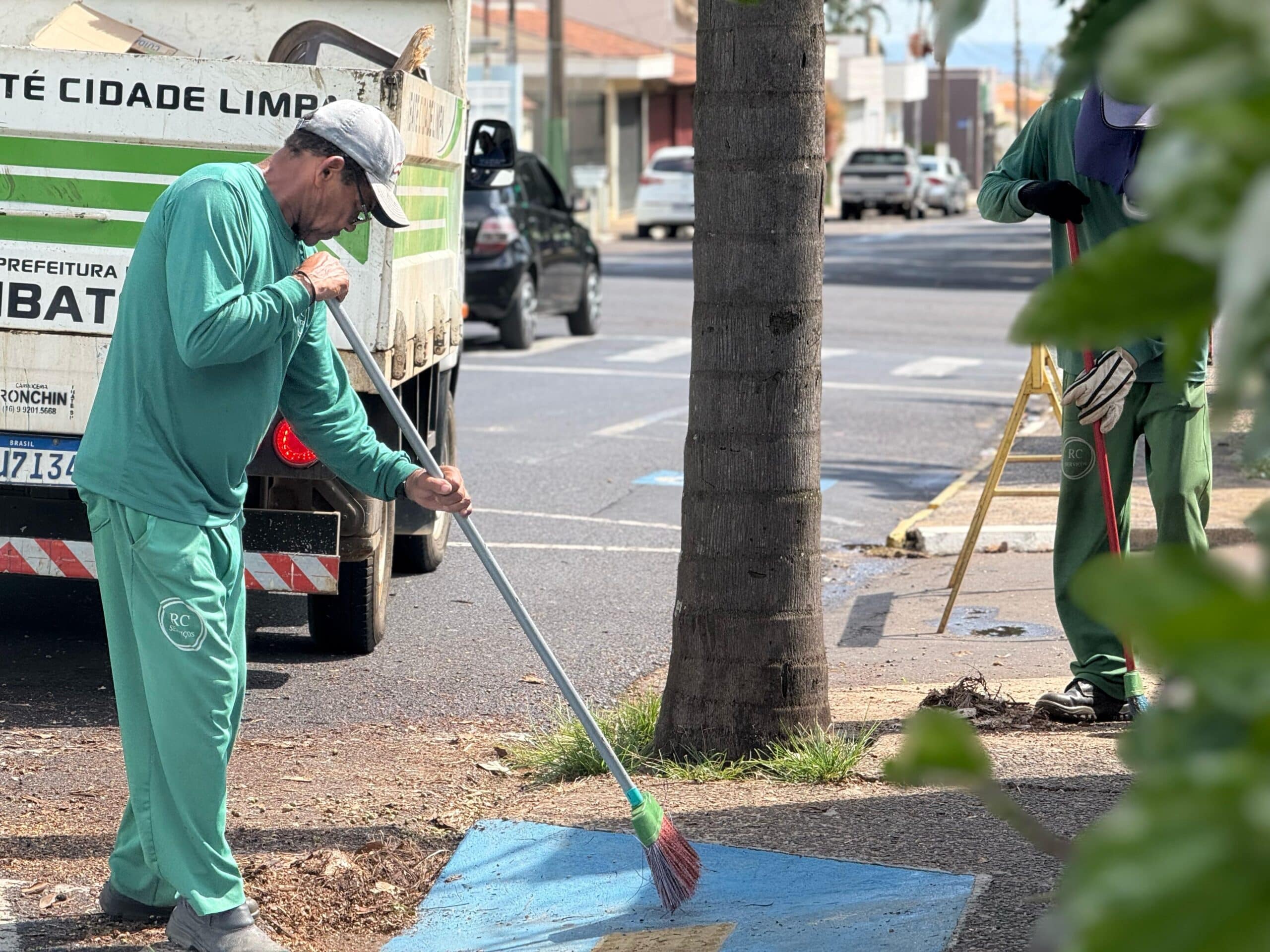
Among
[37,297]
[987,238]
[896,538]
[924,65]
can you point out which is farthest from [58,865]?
[924,65]

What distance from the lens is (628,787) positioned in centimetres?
401

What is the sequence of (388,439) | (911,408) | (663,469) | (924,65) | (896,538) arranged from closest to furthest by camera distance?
(388,439) → (896,538) → (663,469) → (911,408) → (924,65)

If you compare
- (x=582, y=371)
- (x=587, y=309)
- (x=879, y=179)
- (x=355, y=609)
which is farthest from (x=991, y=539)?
(x=879, y=179)

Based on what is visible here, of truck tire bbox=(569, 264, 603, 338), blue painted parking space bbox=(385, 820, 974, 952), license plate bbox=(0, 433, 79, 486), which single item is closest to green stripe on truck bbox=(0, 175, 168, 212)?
license plate bbox=(0, 433, 79, 486)

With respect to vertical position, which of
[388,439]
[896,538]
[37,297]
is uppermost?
[37,297]

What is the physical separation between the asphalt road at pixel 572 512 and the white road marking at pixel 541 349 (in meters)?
0.06

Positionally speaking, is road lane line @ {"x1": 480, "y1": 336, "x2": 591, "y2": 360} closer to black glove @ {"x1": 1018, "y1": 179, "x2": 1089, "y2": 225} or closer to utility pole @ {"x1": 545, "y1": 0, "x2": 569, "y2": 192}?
black glove @ {"x1": 1018, "y1": 179, "x2": 1089, "y2": 225}

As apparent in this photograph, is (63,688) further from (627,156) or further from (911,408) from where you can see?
(627,156)

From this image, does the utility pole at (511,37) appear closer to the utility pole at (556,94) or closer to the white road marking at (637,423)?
the utility pole at (556,94)

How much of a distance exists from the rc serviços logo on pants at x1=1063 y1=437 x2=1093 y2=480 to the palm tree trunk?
38.2 inches

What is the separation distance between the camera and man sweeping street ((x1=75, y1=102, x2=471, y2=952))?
358 centimetres

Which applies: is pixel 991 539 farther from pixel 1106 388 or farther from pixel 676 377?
pixel 676 377

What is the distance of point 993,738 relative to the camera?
5055mm

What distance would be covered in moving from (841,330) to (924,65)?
65.3m
